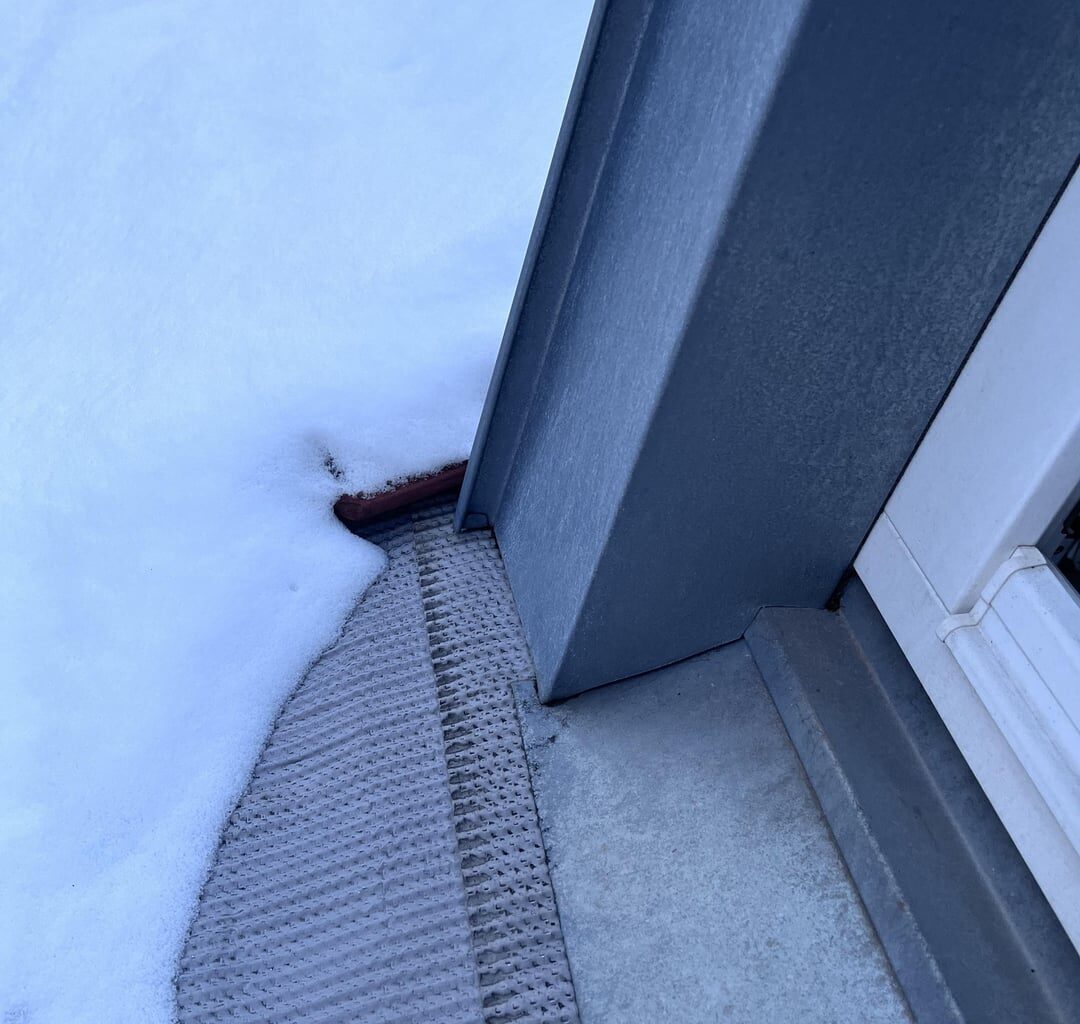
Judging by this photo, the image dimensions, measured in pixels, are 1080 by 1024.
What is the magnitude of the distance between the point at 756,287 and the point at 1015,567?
378mm

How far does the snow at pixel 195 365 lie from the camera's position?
122 centimetres

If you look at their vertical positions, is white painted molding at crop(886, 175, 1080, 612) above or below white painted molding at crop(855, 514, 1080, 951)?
above

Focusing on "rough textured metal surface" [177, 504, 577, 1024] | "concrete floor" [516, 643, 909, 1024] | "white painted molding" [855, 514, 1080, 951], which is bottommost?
"rough textured metal surface" [177, 504, 577, 1024]

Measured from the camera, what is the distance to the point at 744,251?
0.88 meters

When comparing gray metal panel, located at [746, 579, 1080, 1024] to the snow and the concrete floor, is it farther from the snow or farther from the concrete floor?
the snow

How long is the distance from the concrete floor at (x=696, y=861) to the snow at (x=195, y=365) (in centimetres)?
45

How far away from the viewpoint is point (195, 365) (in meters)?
1.69

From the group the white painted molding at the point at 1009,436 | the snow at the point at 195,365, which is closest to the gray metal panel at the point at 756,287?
the white painted molding at the point at 1009,436

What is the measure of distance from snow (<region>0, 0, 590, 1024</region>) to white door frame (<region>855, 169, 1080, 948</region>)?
84cm

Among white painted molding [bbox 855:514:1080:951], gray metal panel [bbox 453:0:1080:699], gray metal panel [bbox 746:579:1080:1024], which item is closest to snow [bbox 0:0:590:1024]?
gray metal panel [bbox 453:0:1080:699]

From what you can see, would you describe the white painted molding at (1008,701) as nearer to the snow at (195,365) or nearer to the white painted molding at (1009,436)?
the white painted molding at (1009,436)

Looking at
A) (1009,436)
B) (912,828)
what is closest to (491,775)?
(912,828)

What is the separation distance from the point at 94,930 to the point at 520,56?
1.88m

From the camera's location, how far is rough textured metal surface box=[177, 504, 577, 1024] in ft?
3.47
